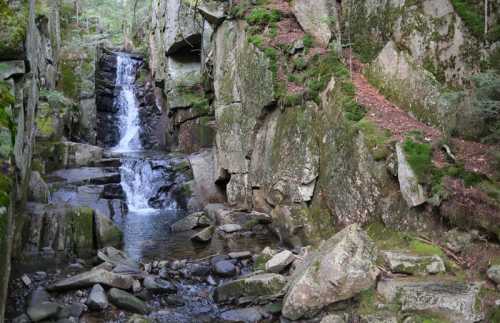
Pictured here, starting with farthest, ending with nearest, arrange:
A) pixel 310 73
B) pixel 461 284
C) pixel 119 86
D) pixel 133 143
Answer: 1. pixel 119 86
2. pixel 133 143
3. pixel 310 73
4. pixel 461 284

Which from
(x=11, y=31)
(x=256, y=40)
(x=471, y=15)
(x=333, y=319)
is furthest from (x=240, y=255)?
(x=471, y=15)

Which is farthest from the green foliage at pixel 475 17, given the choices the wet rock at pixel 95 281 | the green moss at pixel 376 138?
the wet rock at pixel 95 281

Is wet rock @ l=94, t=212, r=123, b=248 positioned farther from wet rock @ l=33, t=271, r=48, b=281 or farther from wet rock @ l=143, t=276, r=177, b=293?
wet rock @ l=143, t=276, r=177, b=293

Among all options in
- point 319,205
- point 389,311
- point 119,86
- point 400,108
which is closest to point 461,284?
point 389,311

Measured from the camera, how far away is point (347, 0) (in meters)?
16.0

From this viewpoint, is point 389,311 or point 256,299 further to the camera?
point 256,299

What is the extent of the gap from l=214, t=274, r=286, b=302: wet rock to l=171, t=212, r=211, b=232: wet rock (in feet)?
18.4

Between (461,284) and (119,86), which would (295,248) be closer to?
(461,284)

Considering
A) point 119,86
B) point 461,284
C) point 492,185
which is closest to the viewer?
point 461,284

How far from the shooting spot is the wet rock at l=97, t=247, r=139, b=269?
35.1 ft

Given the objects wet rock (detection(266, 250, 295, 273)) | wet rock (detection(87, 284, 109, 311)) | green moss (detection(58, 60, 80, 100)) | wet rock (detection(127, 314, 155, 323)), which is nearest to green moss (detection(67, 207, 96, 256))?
wet rock (detection(87, 284, 109, 311))

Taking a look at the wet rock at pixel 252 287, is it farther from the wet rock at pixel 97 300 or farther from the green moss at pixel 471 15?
the green moss at pixel 471 15

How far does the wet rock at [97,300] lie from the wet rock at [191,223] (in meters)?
5.86

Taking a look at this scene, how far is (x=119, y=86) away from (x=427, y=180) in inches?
908
